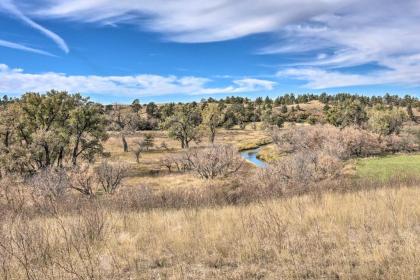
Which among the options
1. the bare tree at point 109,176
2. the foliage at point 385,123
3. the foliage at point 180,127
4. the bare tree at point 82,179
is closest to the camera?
the bare tree at point 82,179

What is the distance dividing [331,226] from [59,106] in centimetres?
5167

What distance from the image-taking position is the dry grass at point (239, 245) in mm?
5137

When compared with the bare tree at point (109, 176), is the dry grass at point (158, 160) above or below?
below

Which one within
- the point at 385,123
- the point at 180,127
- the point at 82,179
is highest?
the point at 180,127

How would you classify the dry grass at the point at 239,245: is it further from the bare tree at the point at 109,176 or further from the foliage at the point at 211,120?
the foliage at the point at 211,120

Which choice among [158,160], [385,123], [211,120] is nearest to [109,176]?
[158,160]

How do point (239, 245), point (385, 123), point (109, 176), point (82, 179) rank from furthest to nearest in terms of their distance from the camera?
1. point (385, 123)
2. point (109, 176)
3. point (82, 179)
4. point (239, 245)

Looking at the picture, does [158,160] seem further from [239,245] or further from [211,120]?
[239,245]

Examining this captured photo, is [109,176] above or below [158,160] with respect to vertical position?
above

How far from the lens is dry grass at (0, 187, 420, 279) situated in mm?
5137

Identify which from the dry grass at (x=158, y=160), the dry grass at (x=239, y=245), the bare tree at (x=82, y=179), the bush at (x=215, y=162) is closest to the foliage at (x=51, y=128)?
the dry grass at (x=158, y=160)

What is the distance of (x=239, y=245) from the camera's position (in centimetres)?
621

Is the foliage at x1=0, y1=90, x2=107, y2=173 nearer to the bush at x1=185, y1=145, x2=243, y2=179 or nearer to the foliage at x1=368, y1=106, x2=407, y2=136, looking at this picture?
the bush at x1=185, y1=145, x2=243, y2=179

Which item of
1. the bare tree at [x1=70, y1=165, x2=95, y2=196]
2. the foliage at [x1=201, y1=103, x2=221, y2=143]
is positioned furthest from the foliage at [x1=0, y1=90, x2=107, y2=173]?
the foliage at [x1=201, y1=103, x2=221, y2=143]
